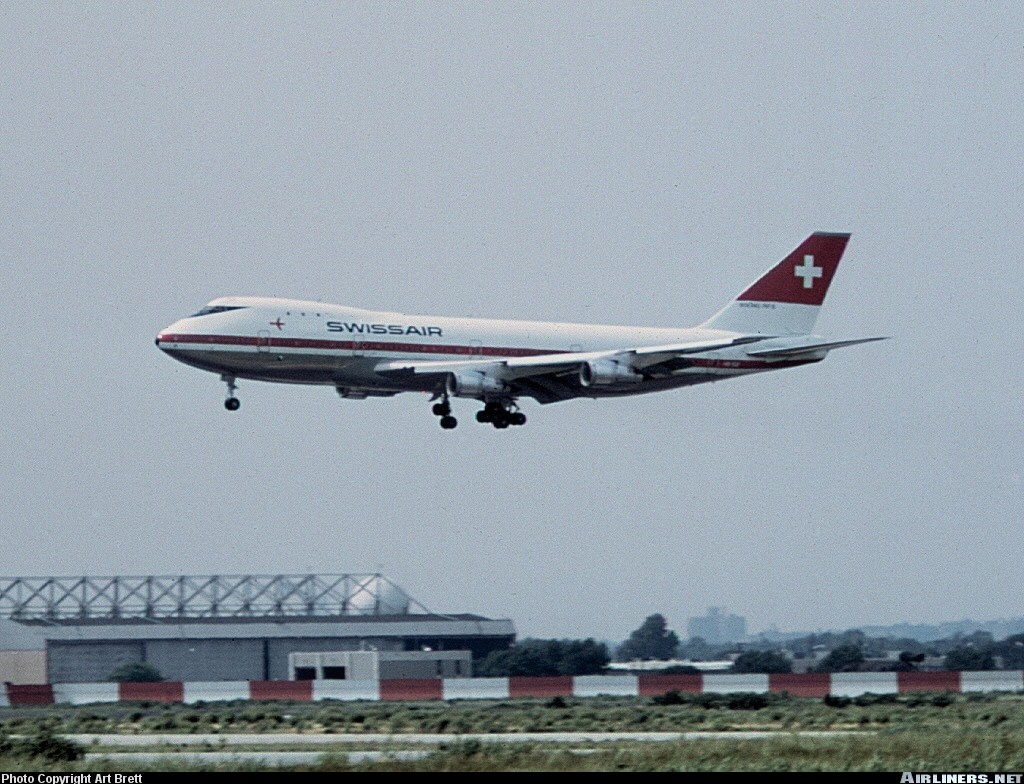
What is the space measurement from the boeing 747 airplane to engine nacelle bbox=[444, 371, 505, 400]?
0.03 m

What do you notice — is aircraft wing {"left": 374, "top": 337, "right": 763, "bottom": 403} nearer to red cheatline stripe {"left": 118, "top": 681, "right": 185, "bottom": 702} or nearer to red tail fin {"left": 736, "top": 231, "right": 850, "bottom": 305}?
red tail fin {"left": 736, "top": 231, "right": 850, "bottom": 305}

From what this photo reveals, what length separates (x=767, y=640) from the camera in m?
117

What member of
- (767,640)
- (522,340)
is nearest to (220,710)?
(522,340)

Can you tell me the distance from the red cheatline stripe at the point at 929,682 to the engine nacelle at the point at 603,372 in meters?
15.2

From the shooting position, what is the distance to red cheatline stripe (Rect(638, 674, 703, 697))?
48.6 metres

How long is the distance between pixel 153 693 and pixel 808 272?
3450cm

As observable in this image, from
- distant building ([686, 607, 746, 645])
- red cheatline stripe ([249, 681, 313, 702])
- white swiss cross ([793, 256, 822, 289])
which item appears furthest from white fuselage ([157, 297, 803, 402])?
distant building ([686, 607, 746, 645])

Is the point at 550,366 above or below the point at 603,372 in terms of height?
above

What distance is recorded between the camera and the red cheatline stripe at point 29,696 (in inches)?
1851

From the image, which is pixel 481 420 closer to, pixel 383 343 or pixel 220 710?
pixel 383 343

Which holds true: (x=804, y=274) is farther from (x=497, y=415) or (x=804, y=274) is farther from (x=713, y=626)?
(x=713, y=626)

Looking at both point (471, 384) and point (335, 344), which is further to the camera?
point (471, 384)

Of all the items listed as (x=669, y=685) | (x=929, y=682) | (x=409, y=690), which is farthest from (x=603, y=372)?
(x=929, y=682)

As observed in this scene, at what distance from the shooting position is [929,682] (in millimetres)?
49875
